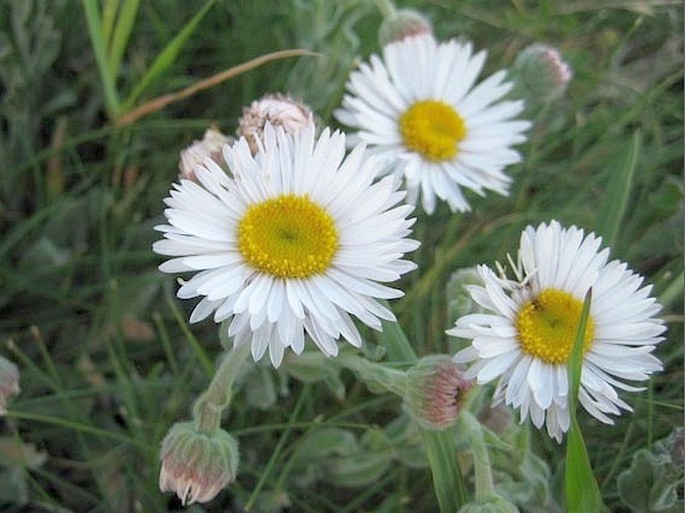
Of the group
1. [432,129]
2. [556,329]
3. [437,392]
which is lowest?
[437,392]

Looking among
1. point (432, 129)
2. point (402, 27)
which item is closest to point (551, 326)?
point (432, 129)

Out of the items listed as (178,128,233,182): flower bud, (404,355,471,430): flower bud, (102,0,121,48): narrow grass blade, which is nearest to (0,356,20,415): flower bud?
(178,128,233,182): flower bud

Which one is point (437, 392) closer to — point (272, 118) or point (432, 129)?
point (272, 118)

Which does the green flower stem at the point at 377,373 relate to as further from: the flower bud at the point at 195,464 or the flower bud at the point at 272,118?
the flower bud at the point at 272,118

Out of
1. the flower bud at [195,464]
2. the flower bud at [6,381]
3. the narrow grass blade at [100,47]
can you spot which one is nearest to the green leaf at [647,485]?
the flower bud at [195,464]

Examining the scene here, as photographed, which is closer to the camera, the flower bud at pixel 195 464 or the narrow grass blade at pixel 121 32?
A: the flower bud at pixel 195 464
